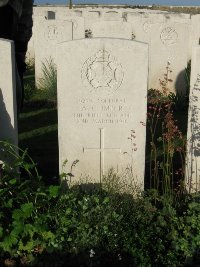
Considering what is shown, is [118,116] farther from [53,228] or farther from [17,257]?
[17,257]

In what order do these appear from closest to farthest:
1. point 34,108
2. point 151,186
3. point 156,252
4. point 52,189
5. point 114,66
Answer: point 156,252 < point 52,189 < point 114,66 < point 151,186 < point 34,108

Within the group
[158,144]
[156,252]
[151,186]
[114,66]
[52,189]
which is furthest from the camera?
[158,144]

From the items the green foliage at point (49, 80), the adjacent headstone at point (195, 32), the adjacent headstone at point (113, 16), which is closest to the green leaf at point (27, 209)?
the green foliage at point (49, 80)

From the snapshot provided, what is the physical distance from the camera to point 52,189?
3.33 meters

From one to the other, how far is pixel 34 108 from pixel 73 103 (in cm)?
389

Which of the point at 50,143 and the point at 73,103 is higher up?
the point at 73,103

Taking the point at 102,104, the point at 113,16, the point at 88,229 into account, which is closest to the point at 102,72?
the point at 102,104

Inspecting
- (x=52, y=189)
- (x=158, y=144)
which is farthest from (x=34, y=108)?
(x=52, y=189)

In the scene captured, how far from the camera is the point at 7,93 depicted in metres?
3.74

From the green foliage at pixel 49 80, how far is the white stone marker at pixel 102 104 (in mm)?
4022

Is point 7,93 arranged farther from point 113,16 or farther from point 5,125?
point 113,16

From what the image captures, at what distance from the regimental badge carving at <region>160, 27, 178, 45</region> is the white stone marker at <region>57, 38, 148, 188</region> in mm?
4234

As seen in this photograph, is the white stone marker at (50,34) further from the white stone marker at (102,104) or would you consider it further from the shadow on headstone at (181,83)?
the white stone marker at (102,104)

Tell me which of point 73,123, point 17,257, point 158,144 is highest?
point 73,123
